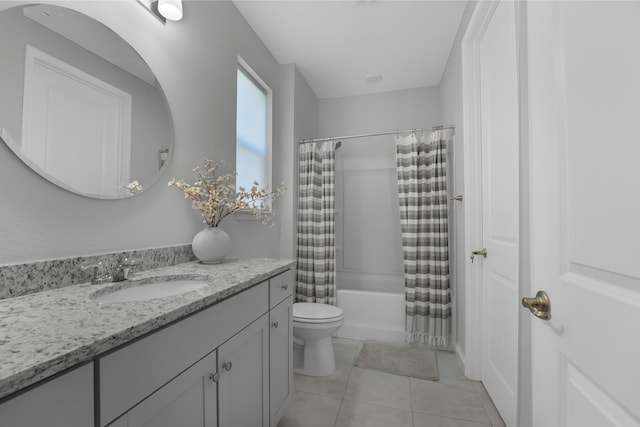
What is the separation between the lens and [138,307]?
2.31 feet

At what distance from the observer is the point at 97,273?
100cm

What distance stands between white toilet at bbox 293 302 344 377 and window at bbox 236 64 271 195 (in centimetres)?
109

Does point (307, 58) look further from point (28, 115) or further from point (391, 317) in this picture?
point (391, 317)

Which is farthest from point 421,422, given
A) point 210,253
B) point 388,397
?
point 210,253

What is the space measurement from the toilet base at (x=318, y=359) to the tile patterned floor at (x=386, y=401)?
0.05 m

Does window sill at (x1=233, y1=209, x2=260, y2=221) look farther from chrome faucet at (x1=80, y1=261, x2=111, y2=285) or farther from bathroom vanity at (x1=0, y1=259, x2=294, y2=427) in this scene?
chrome faucet at (x1=80, y1=261, x2=111, y2=285)

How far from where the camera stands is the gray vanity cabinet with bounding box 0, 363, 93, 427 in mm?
409

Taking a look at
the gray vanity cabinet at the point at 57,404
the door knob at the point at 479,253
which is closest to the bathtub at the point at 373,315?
the door knob at the point at 479,253

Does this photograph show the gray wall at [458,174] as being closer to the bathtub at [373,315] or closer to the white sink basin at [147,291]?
the bathtub at [373,315]

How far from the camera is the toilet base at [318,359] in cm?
202

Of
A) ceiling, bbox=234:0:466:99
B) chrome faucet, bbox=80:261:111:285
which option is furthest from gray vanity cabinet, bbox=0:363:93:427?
ceiling, bbox=234:0:466:99

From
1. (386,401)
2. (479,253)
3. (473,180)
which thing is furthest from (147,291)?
(473,180)

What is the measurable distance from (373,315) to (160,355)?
2215 mm

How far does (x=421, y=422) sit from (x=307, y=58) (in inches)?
114
